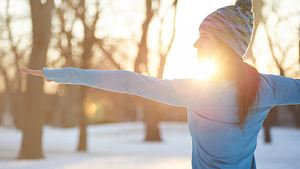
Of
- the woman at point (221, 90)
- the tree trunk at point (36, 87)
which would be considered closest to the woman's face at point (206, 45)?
the woman at point (221, 90)

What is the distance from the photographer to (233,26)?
71.7 inches

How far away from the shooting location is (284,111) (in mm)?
39031

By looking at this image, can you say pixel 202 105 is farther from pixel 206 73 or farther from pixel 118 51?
pixel 118 51

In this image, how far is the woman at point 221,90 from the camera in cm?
158

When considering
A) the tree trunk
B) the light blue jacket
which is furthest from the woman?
the tree trunk

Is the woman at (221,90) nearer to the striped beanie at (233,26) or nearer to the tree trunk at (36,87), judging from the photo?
the striped beanie at (233,26)

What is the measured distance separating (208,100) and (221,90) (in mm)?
63

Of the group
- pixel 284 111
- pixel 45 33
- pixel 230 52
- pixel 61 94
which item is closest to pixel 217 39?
pixel 230 52

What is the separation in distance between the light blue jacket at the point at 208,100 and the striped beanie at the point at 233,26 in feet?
0.50

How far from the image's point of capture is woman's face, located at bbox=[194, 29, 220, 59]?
179cm

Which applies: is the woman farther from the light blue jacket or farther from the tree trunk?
the tree trunk

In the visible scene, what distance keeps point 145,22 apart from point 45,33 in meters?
8.98

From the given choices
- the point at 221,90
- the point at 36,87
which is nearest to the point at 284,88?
the point at 221,90

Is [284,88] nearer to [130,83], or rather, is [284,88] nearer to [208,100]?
[208,100]
